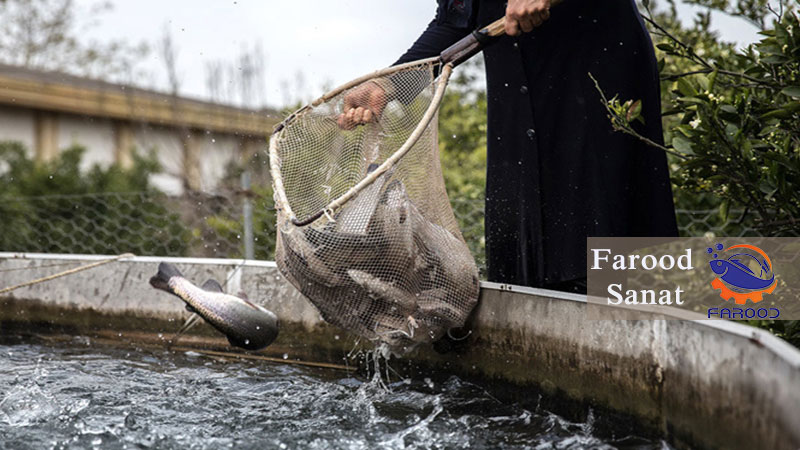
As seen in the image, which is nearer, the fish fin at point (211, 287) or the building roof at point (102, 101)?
the fish fin at point (211, 287)

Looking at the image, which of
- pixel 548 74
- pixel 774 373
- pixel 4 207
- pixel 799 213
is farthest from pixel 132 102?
pixel 774 373

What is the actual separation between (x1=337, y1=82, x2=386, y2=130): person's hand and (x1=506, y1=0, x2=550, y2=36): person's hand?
0.51 meters

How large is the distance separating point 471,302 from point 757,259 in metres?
1.01

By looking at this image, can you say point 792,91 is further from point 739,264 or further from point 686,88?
point 739,264

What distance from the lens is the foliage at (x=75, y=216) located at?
6664mm

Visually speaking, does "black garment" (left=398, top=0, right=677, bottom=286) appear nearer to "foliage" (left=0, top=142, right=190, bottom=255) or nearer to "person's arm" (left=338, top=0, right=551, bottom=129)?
"person's arm" (left=338, top=0, right=551, bottom=129)

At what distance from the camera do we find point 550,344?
2.41 meters

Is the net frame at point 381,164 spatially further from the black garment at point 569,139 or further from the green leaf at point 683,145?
the green leaf at point 683,145

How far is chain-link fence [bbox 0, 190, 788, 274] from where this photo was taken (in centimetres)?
621

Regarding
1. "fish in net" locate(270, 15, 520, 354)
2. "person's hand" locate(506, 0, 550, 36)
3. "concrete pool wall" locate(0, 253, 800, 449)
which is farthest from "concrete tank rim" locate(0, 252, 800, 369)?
"person's hand" locate(506, 0, 550, 36)

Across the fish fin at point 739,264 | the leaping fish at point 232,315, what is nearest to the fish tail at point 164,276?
the leaping fish at point 232,315

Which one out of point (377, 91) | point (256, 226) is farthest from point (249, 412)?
point (256, 226)

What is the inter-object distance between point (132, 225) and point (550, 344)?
5.26 m

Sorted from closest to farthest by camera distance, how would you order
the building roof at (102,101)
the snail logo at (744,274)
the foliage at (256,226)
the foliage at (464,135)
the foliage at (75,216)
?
the snail logo at (744,274) < the foliage at (256,226) < the foliage at (464,135) < the foliage at (75,216) < the building roof at (102,101)
